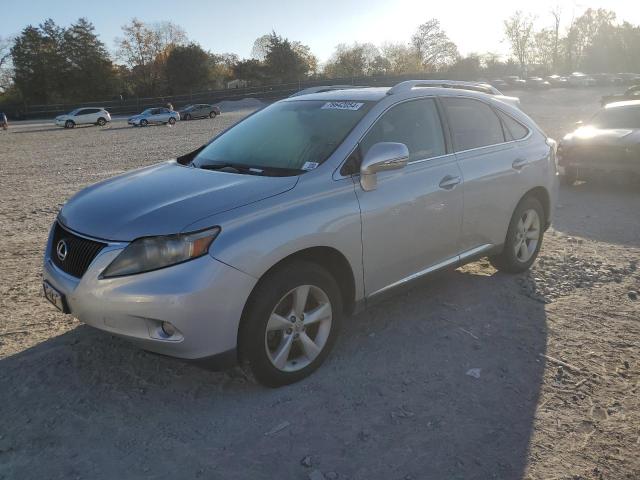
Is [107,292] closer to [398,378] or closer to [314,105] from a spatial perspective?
[398,378]

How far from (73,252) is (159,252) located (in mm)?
649

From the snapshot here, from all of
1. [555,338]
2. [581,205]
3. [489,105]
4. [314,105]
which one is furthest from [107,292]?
[581,205]

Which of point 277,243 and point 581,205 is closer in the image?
point 277,243

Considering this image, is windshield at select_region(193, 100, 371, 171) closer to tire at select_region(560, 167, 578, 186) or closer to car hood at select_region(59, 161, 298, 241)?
car hood at select_region(59, 161, 298, 241)

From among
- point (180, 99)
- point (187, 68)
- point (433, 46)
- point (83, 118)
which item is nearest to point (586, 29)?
point (433, 46)

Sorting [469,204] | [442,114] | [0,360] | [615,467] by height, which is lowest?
[615,467]

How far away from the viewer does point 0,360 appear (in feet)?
12.0

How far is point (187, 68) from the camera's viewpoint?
66125 mm

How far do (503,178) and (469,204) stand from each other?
577mm

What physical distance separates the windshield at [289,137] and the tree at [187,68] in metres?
66.6

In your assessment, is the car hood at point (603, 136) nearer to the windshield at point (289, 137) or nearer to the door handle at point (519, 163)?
the door handle at point (519, 163)

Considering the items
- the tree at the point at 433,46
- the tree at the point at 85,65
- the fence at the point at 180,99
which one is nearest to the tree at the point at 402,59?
the tree at the point at 433,46

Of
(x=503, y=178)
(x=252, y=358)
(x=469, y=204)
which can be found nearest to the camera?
(x=252, y=358)

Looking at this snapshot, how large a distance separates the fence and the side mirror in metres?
48.5
